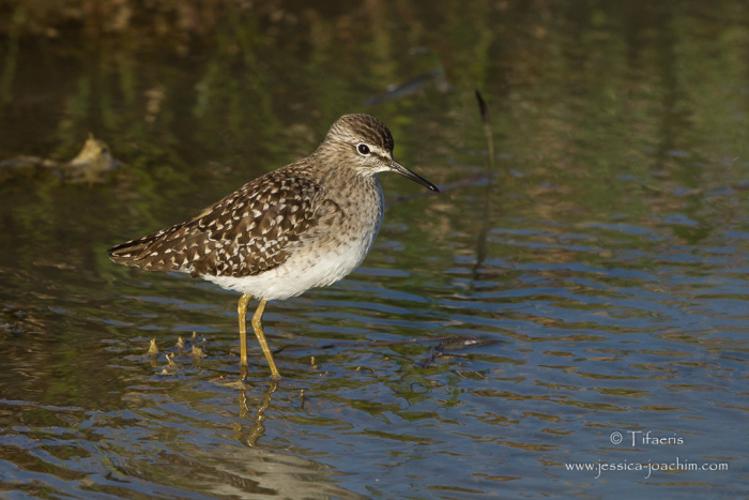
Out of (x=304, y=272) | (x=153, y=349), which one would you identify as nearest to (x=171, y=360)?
(x=153, y=349)

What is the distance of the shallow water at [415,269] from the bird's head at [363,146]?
131cm

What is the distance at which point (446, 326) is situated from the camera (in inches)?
435

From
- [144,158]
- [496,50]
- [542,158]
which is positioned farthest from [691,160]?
[144,158]

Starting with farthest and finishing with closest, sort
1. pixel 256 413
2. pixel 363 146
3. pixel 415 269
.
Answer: pixel 415 269 < pixel 363 146 < pixel 256 413

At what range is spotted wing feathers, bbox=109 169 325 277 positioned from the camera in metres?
10.1

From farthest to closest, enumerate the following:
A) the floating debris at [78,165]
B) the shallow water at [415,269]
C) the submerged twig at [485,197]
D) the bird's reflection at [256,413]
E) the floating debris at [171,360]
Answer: the floating debris at [78,165] → the submerged twig at [485,197] → the floating debris at [171,360] → the bird's reflection at [256,413] → the shallow water at [415,269]

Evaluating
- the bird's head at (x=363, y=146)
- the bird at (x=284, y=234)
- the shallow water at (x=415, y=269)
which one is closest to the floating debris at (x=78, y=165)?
the shallow water at (x=415, y=269)

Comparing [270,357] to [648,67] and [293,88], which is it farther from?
[648,67]

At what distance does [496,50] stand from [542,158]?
A: 164 inches

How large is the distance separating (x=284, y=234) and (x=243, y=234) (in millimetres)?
326

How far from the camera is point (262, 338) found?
33.8 ft

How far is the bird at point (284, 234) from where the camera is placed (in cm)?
1012

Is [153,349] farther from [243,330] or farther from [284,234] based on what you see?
[284,234]

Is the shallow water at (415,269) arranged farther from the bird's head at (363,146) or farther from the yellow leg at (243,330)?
the bird's head at (363,146)
